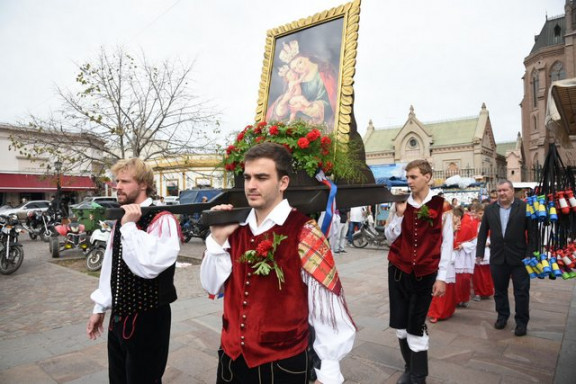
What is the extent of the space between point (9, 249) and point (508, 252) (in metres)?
11.1

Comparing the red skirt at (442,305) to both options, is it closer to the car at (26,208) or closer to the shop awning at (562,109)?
the shop awning at (562,109)

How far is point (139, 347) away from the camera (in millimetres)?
2369

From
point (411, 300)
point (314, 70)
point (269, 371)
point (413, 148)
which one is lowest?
point (411, 300)

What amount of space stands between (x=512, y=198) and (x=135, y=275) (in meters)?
5.29

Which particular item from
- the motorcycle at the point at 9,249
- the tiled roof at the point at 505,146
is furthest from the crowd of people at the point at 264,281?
the tiled roof at the point at 505,146

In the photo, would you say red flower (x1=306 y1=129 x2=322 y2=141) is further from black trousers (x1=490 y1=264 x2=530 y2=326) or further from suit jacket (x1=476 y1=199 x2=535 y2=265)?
black trousers (x1=490 y1=264 x2=530 y2=326)

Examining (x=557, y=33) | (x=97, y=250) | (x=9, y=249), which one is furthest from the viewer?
(x=557, y=33)

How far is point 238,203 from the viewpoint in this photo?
292 cm

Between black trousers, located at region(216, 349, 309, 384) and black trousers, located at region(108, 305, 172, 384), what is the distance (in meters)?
0.73

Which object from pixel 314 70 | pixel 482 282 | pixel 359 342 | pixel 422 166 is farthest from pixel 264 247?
pixel 482 282

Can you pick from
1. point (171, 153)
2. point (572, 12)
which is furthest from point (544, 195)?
point (572, 12)

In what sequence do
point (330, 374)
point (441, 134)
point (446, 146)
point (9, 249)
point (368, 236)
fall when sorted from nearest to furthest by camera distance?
point (330, 374), point (9, 249), point (368, 236), point (446, 146), point (441, 134)

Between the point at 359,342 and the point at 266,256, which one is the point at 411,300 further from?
the point at 266,256

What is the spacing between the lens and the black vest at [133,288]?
2398mm
